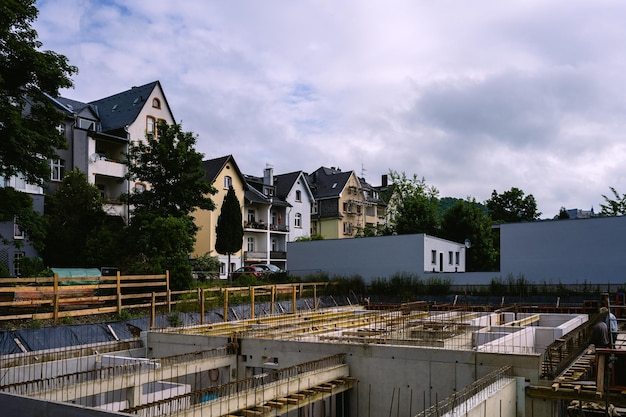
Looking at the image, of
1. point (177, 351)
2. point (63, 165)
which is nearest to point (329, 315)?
point (177, 351)

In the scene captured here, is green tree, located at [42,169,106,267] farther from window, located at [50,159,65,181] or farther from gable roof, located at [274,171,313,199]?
gable roof, located at [274,171,313,199]

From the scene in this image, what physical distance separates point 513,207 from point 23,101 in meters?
57.3

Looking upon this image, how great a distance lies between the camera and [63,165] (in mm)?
30375

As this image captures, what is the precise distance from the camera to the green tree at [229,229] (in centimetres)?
3378

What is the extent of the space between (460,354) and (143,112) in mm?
27702

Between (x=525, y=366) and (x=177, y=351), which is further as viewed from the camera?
(x=177, y=351)

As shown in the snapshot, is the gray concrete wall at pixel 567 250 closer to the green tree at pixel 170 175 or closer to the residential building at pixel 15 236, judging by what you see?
the green tree at pixel 170 175

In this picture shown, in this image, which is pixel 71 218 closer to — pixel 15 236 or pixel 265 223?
pixel 15 236

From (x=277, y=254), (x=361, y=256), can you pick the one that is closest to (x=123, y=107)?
(x=277, y=254)

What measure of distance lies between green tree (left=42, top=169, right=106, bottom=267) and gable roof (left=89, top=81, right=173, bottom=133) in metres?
5.50

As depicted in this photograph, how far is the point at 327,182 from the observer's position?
54.6 metres

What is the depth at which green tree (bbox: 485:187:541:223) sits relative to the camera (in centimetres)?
6406

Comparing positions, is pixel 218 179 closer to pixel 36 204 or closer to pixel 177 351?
pixel 36 204

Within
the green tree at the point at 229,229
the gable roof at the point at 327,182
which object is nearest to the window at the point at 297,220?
the gable roof at the point at 327,182
